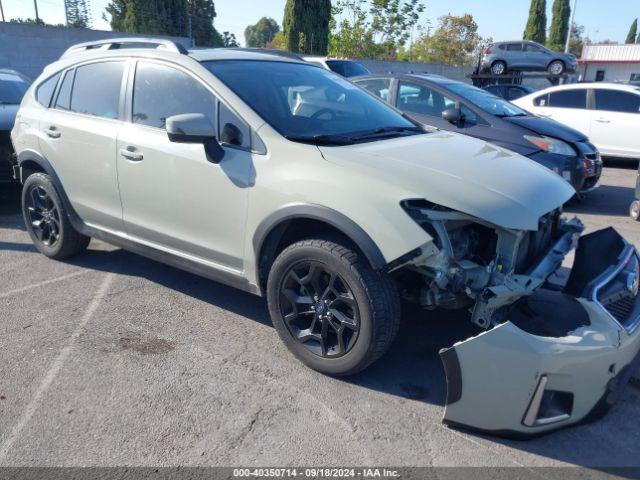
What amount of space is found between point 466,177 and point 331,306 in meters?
1.05

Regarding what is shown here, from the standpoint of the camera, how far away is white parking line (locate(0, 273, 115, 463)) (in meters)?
2.67

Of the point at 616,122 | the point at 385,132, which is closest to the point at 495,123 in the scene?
the point at 385,132

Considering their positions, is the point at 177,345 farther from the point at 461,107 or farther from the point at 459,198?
the point at 461,107

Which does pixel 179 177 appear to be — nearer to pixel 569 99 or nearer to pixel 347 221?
pixel 347 221

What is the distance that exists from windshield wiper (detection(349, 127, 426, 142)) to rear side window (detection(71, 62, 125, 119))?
1940 millimetres

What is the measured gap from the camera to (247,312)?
4066 millimetres

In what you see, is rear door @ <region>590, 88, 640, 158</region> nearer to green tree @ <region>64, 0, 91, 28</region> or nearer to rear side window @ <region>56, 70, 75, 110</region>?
rear side window @ <region>56, 70, 75, 110</region>

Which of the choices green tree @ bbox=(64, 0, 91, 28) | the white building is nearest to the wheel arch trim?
green tree @ bbox=(64, 0, 91, 28)

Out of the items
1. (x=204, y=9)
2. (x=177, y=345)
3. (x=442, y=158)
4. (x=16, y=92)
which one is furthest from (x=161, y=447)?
(x=204, y=9)

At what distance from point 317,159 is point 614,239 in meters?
2.02

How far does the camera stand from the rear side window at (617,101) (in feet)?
32.0

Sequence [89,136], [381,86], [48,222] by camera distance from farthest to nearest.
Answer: [381,86], [48,222], [89,136]

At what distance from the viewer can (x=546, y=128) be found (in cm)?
720

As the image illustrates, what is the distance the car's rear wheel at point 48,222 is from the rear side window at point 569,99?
9225mm
